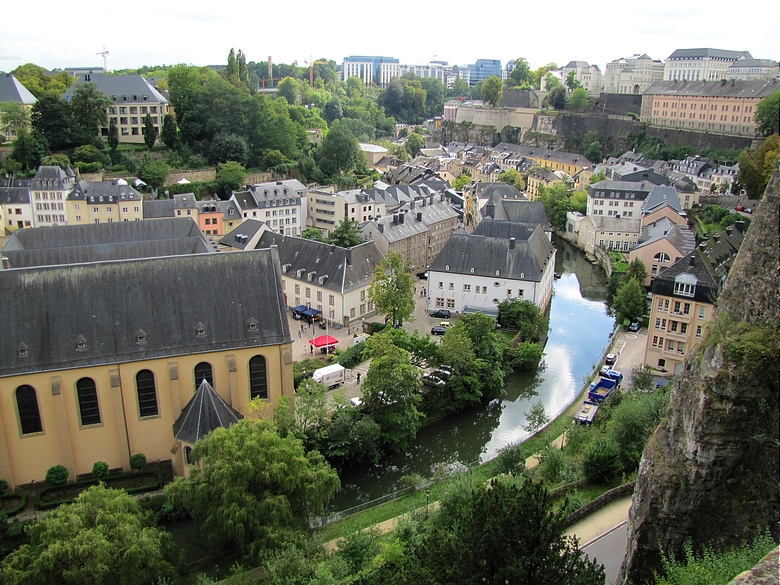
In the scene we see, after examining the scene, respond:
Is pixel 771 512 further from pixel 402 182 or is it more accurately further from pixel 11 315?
pixel 402 182

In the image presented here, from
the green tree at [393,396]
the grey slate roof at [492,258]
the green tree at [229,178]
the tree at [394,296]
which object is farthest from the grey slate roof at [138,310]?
the green tree at [229,178]

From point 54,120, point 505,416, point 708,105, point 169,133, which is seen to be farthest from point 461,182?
point 505,416

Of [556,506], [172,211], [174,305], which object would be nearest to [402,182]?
[172,211]

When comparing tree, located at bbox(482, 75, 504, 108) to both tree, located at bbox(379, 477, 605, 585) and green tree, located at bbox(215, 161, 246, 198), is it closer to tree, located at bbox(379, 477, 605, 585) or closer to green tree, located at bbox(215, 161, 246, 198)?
green tree, located at bbox(215, 161, 246, 198)

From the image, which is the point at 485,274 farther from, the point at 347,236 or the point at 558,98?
the point at 558,98

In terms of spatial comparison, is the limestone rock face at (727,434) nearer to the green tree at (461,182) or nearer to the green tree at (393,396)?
the green tree at (393,396)
